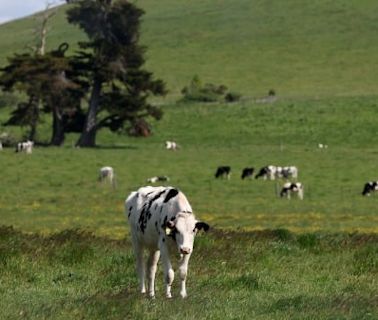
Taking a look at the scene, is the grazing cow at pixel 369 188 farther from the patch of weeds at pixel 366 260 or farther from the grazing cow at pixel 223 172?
→ the patch of weeds at pixel 366 260

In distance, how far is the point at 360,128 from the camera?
Result: 2776 inches

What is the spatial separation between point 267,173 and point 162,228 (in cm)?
3497

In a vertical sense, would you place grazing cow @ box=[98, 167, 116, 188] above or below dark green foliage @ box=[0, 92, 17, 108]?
below

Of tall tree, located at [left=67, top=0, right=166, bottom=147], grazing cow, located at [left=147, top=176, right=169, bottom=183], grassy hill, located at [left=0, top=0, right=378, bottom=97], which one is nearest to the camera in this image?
grazing cow, located at [left=147, top=176, right=169, bottom=183]

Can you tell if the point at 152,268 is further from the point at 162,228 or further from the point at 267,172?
the point at 267,172

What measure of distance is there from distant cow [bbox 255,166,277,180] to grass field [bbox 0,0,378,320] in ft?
3.31

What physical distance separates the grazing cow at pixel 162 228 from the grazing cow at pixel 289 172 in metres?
32.3

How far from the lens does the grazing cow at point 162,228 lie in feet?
42.2

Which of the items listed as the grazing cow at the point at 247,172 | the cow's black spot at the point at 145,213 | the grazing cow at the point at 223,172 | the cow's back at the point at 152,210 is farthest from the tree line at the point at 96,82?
the cow's black spot at the point at 145,213

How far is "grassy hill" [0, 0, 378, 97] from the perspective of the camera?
330 ft

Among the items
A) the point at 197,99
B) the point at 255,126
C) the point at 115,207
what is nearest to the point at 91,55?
the point at 255,126

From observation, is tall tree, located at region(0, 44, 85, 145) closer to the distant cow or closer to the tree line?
the tree line

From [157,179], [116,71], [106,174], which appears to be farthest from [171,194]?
[116,71]

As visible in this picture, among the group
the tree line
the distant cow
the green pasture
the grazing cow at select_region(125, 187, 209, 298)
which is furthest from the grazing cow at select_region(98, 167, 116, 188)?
the grazing cow at select_region(125, 187, 209, 298)
